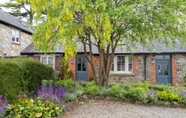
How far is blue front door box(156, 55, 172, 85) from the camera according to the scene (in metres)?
14.1

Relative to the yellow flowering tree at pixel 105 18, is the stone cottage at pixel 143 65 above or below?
below

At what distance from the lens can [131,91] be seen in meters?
7.78

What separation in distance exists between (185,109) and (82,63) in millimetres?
9806

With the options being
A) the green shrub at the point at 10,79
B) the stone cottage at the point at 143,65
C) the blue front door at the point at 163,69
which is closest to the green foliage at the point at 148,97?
the green shrub at the point at 10,79

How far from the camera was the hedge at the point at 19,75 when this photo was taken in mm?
5802

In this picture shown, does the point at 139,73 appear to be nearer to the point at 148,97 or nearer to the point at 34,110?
the point at 148,97

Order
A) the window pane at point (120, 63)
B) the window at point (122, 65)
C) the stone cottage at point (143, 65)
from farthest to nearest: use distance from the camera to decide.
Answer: the window pane at point (120, 63)
the window at point (122, 65)
the stone cottage at point (143, 65)

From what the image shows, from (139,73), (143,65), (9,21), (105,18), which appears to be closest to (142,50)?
(143,65)

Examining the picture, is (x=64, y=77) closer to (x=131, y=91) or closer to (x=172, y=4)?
(x=131, y=91)

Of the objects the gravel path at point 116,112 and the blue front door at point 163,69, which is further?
the blue front door at point 163,69

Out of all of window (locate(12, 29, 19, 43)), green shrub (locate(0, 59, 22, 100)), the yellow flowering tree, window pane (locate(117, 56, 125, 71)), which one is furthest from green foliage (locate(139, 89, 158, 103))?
window (locate(12, 29, 19, 43))

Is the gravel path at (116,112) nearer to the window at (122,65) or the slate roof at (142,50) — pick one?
the slate roof at (142,50)

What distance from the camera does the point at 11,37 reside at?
1441 cm

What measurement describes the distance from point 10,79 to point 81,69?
9500 millimetres
